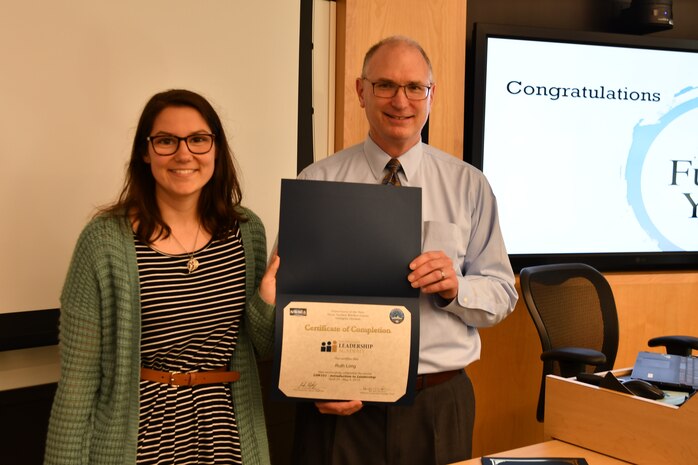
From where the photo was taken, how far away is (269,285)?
1.71 m

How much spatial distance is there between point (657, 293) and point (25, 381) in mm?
3119

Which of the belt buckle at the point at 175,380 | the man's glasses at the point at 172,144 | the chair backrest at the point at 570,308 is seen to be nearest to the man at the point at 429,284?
the belt buckle at the point at 175,380

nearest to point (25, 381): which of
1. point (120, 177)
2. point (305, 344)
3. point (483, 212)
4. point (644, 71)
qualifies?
point (120, 177)

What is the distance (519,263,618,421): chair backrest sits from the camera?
293 cm

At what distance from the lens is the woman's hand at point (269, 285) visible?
1702mm

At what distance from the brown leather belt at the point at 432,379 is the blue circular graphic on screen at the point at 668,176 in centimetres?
225

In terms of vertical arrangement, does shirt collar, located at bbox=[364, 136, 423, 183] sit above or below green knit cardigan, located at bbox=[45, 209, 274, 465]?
above

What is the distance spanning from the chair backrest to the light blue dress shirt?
2.94 feet

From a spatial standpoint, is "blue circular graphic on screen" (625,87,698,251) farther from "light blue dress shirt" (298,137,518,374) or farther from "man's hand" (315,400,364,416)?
"man's hand" (315,400,364,416)

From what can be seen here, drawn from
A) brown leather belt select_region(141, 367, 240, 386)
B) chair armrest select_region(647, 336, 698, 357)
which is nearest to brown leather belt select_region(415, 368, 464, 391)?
brown leather belt select_region(141, 367, 240, 386)

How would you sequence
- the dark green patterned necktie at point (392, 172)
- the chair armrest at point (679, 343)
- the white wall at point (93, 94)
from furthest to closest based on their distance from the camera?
the chair armrest at point (679, 343)
the white wall at point (93, 94)
the dark green patterned necktie at point (392, 172)

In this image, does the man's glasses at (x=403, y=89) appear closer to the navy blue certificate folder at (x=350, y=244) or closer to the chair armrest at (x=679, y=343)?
the navy blue certificate folder at (x=350, y=244)

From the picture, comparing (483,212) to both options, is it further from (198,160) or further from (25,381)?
(25,381)

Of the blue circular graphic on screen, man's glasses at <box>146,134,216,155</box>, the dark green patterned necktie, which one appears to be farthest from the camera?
the blue circular graphic on screen
